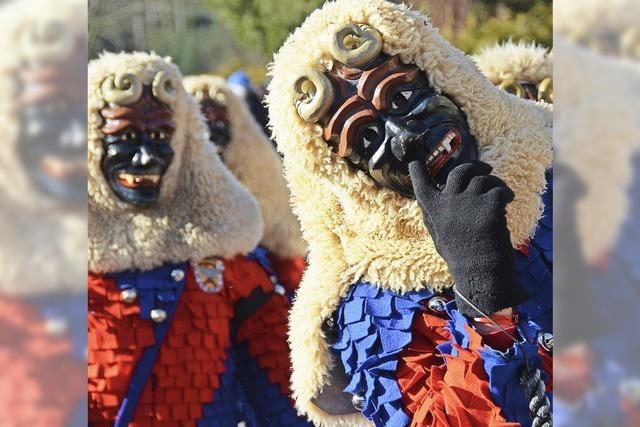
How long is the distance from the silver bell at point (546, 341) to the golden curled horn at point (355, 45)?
0.53 metres

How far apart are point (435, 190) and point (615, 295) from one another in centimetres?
35

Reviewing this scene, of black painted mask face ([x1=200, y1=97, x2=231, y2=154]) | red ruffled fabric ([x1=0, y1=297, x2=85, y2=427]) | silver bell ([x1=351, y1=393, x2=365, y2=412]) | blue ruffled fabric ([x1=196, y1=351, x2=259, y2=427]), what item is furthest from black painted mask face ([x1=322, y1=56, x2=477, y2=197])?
black painted mask face ([x1=200, y1=97, x2=231, y2=154])

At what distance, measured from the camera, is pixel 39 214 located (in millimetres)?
1501

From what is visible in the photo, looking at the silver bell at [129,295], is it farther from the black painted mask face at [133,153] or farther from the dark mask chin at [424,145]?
the dark mask chin at [424,145]

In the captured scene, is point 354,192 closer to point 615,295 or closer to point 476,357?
point 476,357

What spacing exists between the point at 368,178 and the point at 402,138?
0.42 feet

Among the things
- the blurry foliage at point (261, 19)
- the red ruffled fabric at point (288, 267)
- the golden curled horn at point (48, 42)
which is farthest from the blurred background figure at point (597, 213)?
the red ruffled fabric at point (288, 267)

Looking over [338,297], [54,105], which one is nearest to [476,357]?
[338,297]

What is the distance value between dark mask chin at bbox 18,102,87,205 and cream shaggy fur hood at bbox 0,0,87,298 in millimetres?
13

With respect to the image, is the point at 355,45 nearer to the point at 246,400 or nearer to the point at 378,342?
the point at 378,342

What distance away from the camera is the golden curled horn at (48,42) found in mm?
1438

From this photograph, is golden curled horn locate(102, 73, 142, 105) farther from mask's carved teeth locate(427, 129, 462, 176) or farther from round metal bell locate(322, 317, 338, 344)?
mask's carved teeth locate(427, 129, 462, 176)

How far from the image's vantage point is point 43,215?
1.51 meters

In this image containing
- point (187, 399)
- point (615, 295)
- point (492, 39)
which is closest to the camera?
point (615, 295)
